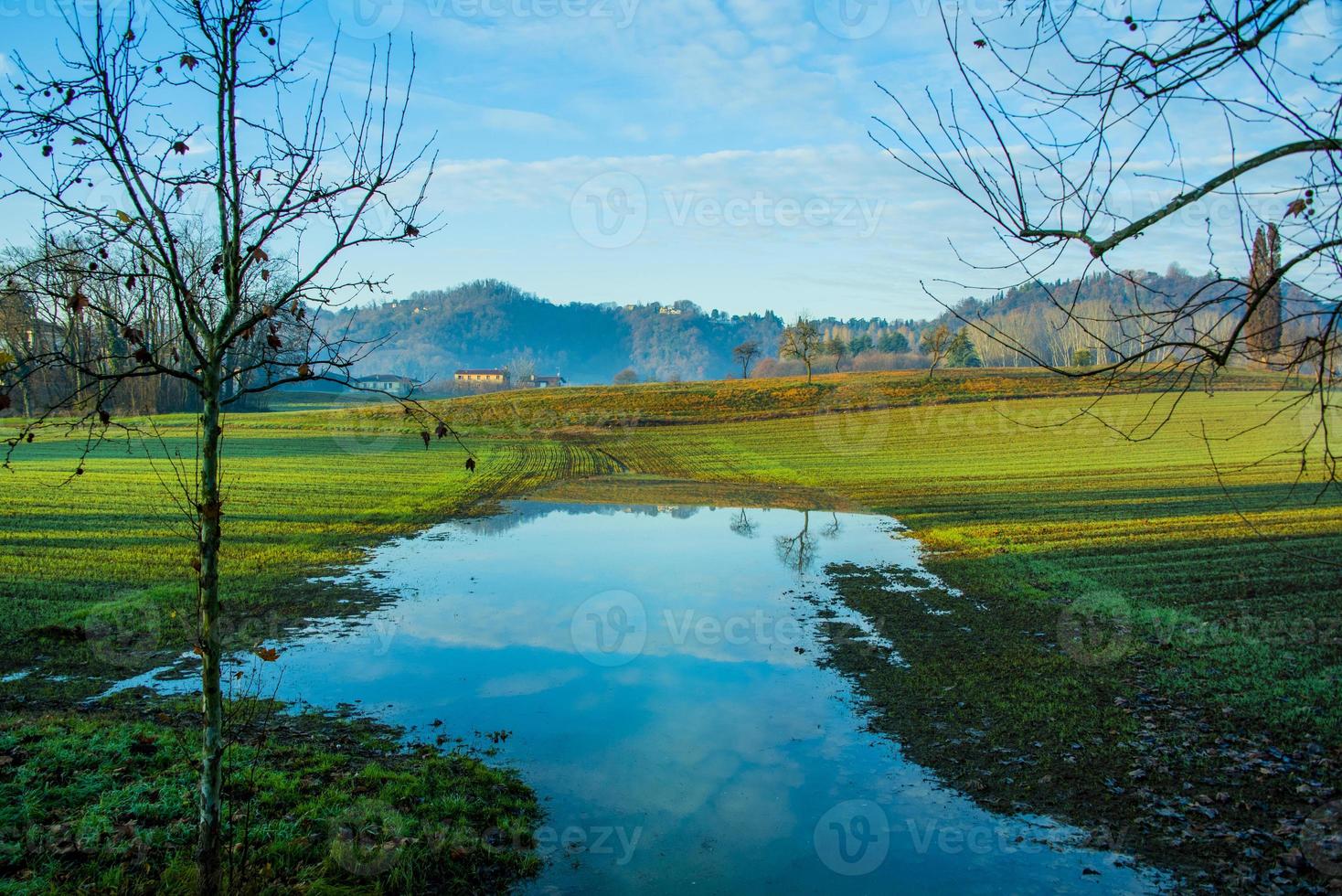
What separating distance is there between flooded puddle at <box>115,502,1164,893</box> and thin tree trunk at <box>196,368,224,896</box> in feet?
7.59

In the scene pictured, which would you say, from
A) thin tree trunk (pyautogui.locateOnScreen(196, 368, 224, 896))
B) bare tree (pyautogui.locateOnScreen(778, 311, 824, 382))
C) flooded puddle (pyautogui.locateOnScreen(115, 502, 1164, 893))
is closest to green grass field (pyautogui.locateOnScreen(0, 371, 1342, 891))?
flooded puddle (pyautogui.locateOnScreen(115, 502, 1164, 893))

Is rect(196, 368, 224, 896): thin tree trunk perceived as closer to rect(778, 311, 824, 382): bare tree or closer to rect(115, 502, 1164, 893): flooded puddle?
rect(115, 502, 1164, 893): flooded puddle

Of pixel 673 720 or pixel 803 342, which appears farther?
pixel 803 342

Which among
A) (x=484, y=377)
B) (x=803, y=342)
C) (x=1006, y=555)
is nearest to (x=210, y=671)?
(x=1006, y=555)

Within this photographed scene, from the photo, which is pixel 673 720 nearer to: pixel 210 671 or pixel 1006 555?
pixel 210 671

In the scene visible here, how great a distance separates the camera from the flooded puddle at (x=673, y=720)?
20.3 feet

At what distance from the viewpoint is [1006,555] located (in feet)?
55.9

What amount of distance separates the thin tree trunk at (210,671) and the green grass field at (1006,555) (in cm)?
450

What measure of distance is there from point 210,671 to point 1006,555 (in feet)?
51.3

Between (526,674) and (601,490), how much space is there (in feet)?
61.6

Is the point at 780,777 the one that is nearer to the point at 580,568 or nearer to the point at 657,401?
the point at 580,568

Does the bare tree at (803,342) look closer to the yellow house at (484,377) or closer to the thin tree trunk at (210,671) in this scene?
the thin tree trunk at (210,671)

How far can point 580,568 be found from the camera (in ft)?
53.9

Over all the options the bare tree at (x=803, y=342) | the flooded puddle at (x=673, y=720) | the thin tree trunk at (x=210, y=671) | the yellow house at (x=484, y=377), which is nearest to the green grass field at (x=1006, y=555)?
the flooded puddle at (x=673, y=720)
